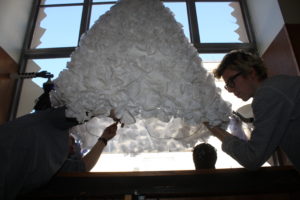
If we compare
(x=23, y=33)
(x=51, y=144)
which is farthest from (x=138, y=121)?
(x=23, y=33)

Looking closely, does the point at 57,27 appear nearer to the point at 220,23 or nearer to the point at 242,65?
the point at 220,23

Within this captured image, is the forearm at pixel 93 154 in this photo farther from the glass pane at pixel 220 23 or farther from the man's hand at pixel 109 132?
the glass pane at pixel 220 23

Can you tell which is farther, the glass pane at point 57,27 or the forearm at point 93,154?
the glass pane at point 57,27

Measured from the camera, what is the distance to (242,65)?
3.48 ft

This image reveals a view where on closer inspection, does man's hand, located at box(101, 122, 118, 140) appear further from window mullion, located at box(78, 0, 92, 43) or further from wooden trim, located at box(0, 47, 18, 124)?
window mullion, located at box(78, 0, 92, 43)

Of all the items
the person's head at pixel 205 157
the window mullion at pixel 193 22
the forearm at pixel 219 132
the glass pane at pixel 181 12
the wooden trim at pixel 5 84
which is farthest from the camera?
the glass pane at pixel 181 12

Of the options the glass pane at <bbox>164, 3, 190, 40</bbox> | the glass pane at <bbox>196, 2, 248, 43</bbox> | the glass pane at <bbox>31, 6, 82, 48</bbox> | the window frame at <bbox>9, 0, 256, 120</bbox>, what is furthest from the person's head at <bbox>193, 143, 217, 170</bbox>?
the glass pane at <bbox>31, 6, 82, 48</bbox>

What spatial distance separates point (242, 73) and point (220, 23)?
1.83m

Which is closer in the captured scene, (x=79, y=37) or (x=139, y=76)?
(x=139, y=76)

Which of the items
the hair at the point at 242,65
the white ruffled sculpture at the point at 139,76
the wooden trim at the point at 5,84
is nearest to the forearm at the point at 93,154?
the white ruffled sculpture at the point at 139,76

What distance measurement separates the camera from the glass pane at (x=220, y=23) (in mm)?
2588

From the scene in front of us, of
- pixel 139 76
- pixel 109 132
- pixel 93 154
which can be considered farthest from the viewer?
pixel 93 154

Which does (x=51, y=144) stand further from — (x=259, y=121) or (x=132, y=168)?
(x=132, y=168)

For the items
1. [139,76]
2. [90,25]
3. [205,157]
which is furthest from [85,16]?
[139,76]
